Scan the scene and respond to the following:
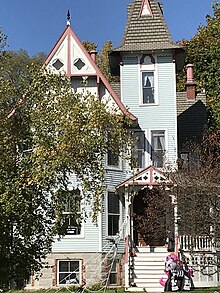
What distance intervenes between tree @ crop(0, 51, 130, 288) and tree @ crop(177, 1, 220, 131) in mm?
16578

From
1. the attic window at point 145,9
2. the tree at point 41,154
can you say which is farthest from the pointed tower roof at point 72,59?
the tree at point 41,154

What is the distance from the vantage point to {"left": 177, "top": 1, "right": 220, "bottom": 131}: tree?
32.2 meters

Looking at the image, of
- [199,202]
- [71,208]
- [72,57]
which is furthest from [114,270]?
[71,208]

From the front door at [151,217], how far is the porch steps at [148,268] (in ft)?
2.48

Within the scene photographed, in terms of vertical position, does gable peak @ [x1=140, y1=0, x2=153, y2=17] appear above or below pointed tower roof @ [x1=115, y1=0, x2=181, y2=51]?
above

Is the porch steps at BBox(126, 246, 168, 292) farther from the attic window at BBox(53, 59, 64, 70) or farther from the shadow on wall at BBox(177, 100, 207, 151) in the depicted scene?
the attic window at BBox(53, 59, 64, 70)

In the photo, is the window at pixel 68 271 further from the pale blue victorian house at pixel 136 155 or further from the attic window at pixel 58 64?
the attic window at pixel 58 64

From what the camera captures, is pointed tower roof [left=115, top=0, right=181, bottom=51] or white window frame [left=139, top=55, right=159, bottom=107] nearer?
white window frame [left=139, top=55, right=159, bottom=107]

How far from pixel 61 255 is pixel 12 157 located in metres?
11.0

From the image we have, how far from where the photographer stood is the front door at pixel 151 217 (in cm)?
2312

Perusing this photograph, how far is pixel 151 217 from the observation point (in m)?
23.2

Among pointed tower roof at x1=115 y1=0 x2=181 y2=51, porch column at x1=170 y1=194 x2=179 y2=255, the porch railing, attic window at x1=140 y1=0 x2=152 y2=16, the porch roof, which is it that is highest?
attic window at x1=140 y1=0 x2=152 y2=16

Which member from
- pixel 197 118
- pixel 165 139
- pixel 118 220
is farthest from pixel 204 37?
pixel 118 220

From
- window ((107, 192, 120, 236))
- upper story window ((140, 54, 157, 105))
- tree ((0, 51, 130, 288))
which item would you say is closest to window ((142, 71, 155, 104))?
upper story window ((140, 54, 157, 105))
